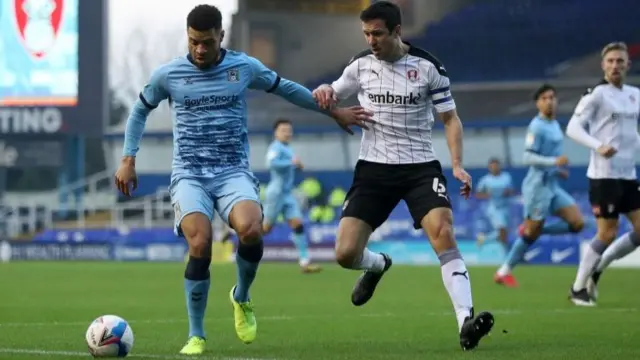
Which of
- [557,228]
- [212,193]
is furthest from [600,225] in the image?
[212,193]

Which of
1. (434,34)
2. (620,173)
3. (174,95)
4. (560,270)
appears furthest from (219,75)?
(434,34)

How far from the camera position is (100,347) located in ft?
26.9

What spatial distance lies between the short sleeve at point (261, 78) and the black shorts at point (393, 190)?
835 mm

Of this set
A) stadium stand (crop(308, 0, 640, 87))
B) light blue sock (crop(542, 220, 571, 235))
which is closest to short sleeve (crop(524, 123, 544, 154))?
light blue sock (crop(542, 220, 571, 235))

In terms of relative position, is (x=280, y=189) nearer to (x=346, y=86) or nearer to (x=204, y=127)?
(x=346, y=86)

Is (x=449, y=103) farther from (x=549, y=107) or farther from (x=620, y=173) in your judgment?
(x=549, y=107)

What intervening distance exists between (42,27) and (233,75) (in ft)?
109

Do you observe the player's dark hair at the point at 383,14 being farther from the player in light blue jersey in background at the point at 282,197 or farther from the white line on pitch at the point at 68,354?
the player in light blue jersey in background at the point at 282,197

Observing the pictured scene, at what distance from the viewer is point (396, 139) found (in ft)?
30.8

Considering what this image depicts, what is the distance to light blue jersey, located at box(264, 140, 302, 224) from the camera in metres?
22.3

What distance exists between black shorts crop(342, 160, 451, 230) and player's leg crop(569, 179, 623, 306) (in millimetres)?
4257

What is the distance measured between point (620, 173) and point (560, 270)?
10.3 metres

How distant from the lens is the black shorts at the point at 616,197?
13.2 meters

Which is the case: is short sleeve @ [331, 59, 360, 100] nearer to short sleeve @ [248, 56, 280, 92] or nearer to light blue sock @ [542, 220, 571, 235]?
short sleeve @ [248, 56, 280, 92]
